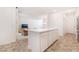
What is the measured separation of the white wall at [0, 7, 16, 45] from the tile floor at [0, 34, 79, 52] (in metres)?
0.09

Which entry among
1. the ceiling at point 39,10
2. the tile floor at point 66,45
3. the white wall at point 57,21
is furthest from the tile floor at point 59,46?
the ceiling at point 39,10

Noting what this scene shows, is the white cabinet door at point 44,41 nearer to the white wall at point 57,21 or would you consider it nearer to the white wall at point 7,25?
the white wall at point 57,21

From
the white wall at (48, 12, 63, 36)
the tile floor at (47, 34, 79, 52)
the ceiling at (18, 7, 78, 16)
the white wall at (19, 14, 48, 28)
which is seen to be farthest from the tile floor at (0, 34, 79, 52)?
the ceiling at (18, 7, 78, 16)

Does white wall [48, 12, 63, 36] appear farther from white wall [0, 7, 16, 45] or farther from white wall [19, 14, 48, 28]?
white wall [0, 7, 16, 45]

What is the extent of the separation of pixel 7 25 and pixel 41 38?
54 cm

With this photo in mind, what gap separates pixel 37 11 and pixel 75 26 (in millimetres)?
601

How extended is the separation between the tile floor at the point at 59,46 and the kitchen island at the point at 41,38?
69mm

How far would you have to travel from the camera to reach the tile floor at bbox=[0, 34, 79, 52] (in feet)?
4.37

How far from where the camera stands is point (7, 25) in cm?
135

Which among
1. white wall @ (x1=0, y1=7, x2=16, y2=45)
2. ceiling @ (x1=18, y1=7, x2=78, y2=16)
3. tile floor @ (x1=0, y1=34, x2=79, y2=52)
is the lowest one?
tile floor @ (x1=0, y1=34, x2=79, y2=52)

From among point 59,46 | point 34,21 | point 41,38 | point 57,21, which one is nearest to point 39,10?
point 34,21

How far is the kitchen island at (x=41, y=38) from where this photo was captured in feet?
4.51
